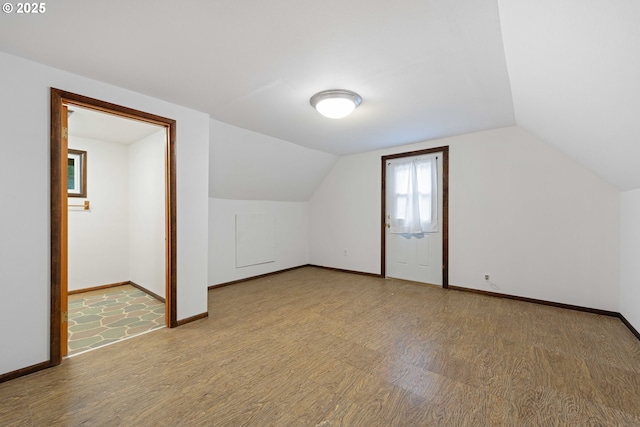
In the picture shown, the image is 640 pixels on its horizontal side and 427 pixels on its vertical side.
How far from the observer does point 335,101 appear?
2490 millimetres

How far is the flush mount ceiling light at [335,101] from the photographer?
96.8 inches

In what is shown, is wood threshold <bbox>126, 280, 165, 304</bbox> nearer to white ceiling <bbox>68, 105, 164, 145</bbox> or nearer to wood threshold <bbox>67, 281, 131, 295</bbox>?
wood threshold <bbox>67, 281, 131, 295</bbox>

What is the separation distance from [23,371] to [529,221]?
201 inches

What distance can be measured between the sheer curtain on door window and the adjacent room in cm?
3

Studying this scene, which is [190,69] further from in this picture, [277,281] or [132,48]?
[277,281]

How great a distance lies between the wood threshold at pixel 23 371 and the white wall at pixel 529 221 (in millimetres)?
4499

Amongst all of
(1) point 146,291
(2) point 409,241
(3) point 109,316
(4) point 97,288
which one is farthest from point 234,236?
(2) point 409,241

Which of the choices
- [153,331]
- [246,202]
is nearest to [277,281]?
[246,202]

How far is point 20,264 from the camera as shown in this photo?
1955mm

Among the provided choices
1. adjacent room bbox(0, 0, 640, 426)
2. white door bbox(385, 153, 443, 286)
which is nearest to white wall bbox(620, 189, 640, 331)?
adjacent room bbox(0, 0, 640, 426)

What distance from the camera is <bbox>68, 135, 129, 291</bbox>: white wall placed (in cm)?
404

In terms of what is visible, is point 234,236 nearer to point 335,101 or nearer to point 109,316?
point 109,316

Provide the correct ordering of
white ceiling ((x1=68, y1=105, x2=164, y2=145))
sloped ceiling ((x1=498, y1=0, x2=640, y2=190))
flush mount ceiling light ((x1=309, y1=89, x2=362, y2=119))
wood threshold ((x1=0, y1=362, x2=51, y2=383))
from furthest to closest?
white ceiling ((x1=68, y1=105, x2=164, y2=145)), flush mount ceiling light ((x1=309, y1=89, x2=362, y2=119)), wood threshold ((x1=0, y1=362, x2=51, y2=383)), sloped ceiling ((x1=498, y1=0, x2=640, y2=190))

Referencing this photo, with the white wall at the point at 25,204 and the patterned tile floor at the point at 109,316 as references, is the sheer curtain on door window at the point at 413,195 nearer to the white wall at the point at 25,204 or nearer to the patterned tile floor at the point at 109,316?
the patterned tile floor at the point at 109,316
